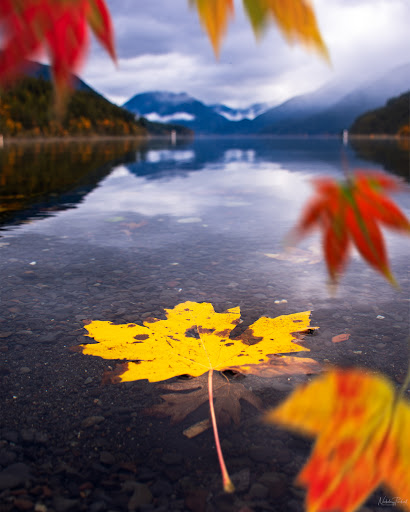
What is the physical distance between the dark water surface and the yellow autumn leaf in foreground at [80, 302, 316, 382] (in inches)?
5.9

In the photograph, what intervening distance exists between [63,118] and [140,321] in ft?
8.12

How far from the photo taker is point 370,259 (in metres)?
0.58

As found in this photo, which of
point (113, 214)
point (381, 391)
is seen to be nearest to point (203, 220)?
point (113, 214)

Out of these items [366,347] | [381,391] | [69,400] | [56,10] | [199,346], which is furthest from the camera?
[366,347]

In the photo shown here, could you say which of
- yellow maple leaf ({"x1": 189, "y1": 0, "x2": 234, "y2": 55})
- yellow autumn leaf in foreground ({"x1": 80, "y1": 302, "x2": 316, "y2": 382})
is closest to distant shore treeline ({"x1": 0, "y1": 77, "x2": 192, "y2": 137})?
yellow maple leaf ({"x1": 189, "y1": 0, "x2": 234, "y2": 55})

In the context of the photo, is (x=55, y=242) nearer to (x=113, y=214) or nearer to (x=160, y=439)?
(x=113, y=214)

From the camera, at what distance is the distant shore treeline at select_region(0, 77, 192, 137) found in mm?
851

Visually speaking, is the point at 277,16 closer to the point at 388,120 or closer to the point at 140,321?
the point at 140,321

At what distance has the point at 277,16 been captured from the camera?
562mm

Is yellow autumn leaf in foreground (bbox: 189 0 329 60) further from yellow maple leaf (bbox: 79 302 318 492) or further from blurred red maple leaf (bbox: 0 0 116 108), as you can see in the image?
yellow maple leaf (bbox: 79 302 318 492)

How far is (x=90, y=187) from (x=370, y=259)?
11.5 m

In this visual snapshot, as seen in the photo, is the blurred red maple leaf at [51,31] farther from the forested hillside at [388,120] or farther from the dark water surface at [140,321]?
the forested hillside at [388,120]

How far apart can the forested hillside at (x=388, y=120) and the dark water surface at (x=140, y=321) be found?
333ft

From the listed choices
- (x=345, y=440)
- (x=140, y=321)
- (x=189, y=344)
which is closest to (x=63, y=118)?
(x=345, y=440)
